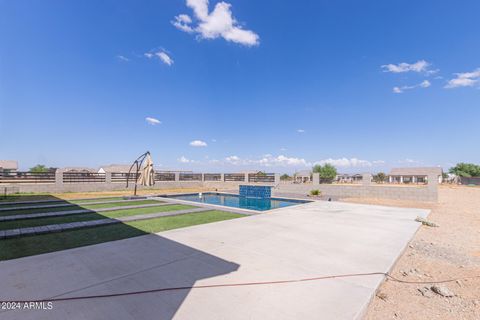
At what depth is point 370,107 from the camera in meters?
26.5

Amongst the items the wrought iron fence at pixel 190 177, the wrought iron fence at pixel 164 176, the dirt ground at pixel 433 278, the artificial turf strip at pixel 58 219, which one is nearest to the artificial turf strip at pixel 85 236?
the artificial turf strip at pixel 58 219

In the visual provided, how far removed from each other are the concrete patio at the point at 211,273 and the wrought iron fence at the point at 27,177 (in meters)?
16.3

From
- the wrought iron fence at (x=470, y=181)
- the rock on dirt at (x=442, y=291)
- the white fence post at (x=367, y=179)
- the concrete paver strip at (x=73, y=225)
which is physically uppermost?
the white fence post at (x=367, y=179)

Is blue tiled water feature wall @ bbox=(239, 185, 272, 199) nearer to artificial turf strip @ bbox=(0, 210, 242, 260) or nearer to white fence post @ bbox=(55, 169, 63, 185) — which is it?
artificial turf strip @ bbox=(0, 210, 242, 260)

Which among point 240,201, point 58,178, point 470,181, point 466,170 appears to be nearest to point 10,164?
point 58,178

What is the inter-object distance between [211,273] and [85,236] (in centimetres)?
375

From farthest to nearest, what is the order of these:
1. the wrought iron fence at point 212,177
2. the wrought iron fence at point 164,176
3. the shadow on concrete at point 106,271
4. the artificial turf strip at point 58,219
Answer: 1. the wrought iron fence at point 212,177
2. the wrought iron fence at point 164,176
3. the artificial turf strip at point 58,219
4. the shadow on concrete at point 106,271

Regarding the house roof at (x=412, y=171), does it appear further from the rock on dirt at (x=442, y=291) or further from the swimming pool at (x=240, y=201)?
the rock on dirt at (x=442, y=291)

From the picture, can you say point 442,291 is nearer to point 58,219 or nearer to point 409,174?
point 58,219

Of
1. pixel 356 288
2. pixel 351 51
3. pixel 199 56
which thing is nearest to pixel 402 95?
pixel 351 51

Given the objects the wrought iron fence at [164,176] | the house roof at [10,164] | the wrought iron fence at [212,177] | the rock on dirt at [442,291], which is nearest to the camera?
the rock on dirt at [442,291]

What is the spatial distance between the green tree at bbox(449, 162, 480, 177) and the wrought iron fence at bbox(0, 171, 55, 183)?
71.7m

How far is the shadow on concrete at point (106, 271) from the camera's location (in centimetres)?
246

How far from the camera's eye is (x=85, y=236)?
5273mm
